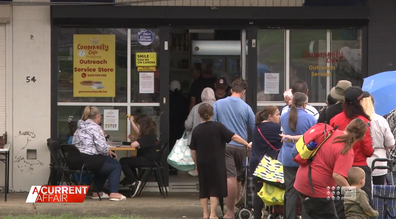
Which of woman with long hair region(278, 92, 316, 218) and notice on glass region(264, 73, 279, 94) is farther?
notice on glass region(264, 73, 279, 94)

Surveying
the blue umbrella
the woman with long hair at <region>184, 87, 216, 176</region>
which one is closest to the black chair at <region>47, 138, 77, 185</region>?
the woman with long hair at <region>184, 87, 216, 176</region>

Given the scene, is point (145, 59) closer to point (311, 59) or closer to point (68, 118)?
point (68, 118)

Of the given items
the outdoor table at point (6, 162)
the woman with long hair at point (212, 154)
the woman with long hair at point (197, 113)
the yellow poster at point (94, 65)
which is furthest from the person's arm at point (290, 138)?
the outdoor table at point (6, 162)

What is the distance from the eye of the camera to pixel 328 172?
22.5 feet

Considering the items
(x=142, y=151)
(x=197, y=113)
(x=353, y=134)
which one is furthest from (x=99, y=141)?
(x=353, y=134)

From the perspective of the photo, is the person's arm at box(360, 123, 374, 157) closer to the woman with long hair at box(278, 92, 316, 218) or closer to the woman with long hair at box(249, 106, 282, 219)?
the woman with long hair at box(278, 92, 316, 218)

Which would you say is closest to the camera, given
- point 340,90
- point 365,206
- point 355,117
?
point 365,206

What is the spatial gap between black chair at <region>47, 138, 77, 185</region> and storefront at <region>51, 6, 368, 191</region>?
41 cm

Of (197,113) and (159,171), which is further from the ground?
(197,113)

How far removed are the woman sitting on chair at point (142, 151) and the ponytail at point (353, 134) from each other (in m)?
5.27

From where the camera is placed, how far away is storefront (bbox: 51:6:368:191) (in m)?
11.9

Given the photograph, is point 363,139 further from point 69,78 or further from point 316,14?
point 69,78

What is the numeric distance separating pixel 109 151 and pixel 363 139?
205 inches

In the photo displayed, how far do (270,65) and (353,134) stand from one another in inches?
223
